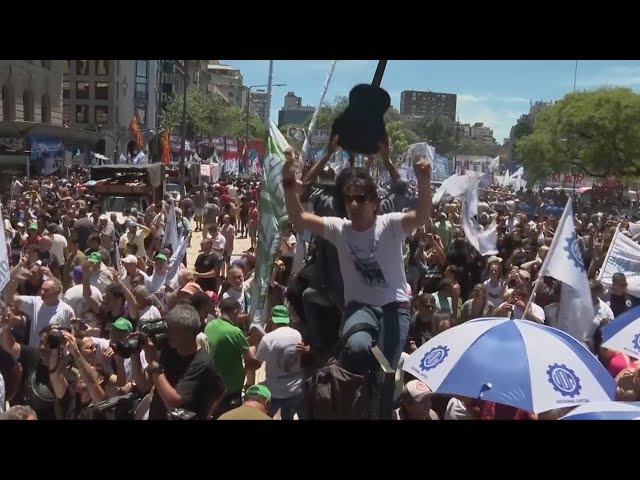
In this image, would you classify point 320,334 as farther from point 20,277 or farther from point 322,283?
point 20,277

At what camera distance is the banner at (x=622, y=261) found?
8.55 metres

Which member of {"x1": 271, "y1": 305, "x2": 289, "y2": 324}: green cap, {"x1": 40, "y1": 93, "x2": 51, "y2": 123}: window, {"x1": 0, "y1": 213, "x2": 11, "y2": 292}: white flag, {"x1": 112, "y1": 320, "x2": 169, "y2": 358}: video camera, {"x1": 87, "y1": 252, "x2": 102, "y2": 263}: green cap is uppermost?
{"x1": 40, "y1": 93, "x2": 51, "y2": 123}: window

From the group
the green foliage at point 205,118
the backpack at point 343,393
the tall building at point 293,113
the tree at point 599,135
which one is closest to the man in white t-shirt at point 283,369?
the backpack at point 343,393

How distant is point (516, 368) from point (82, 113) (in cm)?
7758

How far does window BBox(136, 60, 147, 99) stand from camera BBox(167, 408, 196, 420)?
77642 mm

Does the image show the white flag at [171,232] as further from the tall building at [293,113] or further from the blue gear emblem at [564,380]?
the tall building at [293,113]

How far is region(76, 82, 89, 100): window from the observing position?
254 ft

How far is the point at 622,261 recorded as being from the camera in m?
8.67

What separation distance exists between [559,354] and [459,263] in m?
6.80

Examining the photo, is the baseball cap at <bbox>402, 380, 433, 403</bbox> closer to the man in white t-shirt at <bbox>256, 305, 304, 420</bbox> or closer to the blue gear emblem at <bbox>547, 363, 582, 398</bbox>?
the man in white t-shirt at <bbox>256, 305, 304, 420</bbox>

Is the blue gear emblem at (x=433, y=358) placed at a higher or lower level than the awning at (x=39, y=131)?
lower

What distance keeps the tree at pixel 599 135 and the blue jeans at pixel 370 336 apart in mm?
44036

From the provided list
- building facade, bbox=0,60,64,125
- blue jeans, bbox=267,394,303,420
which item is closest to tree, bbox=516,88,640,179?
building facade, bbox=0,60,64,125

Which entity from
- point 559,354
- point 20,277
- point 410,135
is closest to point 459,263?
point 20,277
